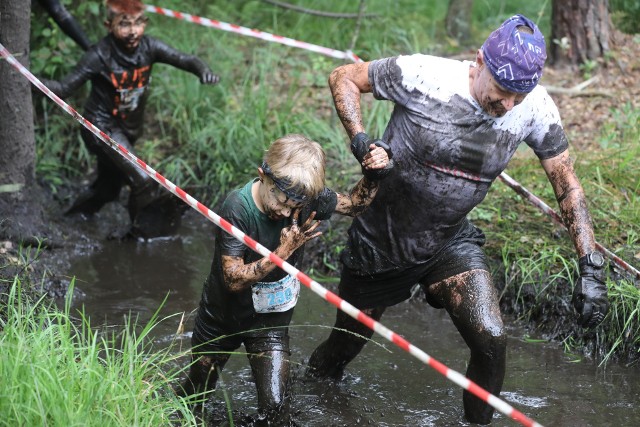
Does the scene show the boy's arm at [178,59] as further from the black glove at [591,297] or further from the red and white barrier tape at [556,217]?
the black glove at [591,297]

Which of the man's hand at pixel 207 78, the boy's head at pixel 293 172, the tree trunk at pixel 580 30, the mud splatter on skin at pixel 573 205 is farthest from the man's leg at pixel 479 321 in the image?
the tree trunk at pixel 580 30

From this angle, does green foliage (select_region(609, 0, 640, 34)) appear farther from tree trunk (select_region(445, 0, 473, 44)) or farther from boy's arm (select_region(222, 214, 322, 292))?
boy's arm (select_region(222, 214, 322, 292))

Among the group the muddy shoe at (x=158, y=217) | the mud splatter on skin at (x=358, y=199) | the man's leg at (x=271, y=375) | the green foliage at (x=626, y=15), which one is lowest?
the muddy shoe at (x=158, y=217)

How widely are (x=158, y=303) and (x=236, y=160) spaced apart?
2.02 metres

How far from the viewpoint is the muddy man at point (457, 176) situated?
4.26 m

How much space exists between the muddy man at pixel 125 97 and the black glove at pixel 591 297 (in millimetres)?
3706

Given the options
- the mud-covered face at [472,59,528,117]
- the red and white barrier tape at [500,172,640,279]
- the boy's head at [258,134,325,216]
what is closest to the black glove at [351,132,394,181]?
the boy's head at [258,134,325,216]

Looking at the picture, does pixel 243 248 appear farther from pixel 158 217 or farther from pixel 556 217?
pixel 158 217

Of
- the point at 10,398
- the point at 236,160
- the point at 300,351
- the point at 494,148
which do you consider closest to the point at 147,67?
the point at 236,160

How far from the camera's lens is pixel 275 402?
13.8ft

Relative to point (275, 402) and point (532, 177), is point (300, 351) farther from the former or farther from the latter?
point (532, 177)

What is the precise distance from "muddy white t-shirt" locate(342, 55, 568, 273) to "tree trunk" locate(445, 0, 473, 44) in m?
6.11

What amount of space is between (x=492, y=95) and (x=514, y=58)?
0.22m

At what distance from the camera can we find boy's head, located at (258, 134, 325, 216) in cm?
388
